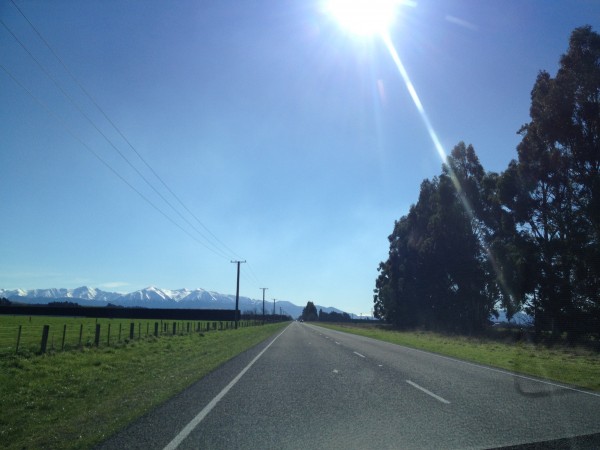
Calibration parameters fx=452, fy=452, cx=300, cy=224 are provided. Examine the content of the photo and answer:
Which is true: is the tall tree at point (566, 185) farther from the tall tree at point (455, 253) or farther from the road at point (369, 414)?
the road at point (369, 414)

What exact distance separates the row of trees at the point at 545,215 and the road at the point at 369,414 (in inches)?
900

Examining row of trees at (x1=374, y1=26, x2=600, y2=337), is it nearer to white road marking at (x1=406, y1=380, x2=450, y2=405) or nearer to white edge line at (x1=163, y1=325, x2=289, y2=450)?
white road marking at (x1=406, y1=380, x2=450, y2=405)

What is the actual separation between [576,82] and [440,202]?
24112 mm

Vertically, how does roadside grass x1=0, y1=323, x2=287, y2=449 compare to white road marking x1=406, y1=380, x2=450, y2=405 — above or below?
below

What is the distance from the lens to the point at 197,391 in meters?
10.4

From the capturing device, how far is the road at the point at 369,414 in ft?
20.3

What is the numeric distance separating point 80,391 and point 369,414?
23.2 ft

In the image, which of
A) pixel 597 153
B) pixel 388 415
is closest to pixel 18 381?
pixel 388 415

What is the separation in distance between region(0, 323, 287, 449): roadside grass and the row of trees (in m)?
26.0

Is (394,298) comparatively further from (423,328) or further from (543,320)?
(543,320)

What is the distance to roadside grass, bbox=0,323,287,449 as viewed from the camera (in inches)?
269

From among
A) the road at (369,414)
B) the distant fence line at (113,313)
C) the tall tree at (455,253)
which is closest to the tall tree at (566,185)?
the tall tree at (455,253)

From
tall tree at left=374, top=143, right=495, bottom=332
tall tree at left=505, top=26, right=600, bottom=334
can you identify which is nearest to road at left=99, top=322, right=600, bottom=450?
tall tree at left=505, top=26, right=600, bottom=334

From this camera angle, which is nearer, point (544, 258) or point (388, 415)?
point (388, 415)
